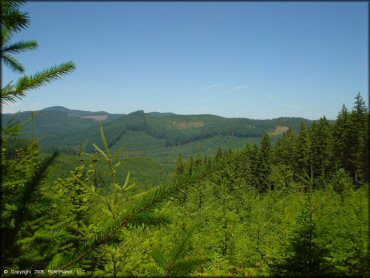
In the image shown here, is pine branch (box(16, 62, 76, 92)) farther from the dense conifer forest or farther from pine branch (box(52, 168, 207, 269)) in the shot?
pine branch (box(52, 168, 207, 269))

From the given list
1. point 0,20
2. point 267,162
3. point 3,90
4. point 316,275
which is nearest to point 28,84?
point 3,90

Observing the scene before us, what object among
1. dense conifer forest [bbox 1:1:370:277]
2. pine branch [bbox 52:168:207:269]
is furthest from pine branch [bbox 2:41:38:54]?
pine branch [bbox 52:168:207:269]

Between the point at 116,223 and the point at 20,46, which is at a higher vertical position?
the point at 20,46

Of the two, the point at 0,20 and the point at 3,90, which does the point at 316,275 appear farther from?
the point at 0,20

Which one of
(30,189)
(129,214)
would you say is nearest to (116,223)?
(129,214)

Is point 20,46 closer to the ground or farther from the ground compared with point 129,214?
farther from the ground

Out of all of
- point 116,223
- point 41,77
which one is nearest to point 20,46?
point 41,77

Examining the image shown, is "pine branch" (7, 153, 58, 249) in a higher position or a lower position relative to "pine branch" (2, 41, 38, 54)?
lower

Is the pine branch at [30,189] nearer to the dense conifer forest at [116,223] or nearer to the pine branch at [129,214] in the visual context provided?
the dense conifer forest at [116,223]

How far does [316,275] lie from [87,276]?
4493 millimetres

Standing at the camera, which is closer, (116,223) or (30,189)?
(30,189)

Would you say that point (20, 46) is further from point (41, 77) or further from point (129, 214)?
point (129, 214)

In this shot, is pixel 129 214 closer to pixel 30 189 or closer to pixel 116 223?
pixel 116 223

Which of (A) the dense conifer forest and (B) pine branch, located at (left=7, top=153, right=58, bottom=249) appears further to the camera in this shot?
(A) the dense conifer forest
